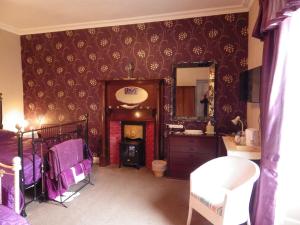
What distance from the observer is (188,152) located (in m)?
3.62

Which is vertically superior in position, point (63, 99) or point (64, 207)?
point (63, 99)

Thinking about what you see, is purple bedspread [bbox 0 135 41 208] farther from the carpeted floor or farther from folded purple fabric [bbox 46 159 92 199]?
the carpeted floor

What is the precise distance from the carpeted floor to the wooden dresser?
0.19 m

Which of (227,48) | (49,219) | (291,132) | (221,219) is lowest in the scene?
(49,219)

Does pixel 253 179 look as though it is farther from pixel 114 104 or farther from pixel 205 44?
pixel 114 104

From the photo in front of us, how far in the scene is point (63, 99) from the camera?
466 centimetres

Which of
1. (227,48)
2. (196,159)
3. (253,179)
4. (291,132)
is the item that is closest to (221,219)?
(253,179)

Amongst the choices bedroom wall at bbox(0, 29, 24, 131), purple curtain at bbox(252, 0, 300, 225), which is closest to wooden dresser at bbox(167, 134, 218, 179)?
purple curtain at bbox(252, 0, 300, 225)

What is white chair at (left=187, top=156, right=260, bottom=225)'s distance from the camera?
1876 millimetres

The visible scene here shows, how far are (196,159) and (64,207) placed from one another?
6.57ft

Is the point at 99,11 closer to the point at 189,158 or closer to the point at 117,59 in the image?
the point at 117,59

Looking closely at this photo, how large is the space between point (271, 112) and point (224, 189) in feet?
2.89

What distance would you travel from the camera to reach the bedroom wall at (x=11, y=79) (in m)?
4.46

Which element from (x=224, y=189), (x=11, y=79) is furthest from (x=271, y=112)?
(x=11, y=79)
